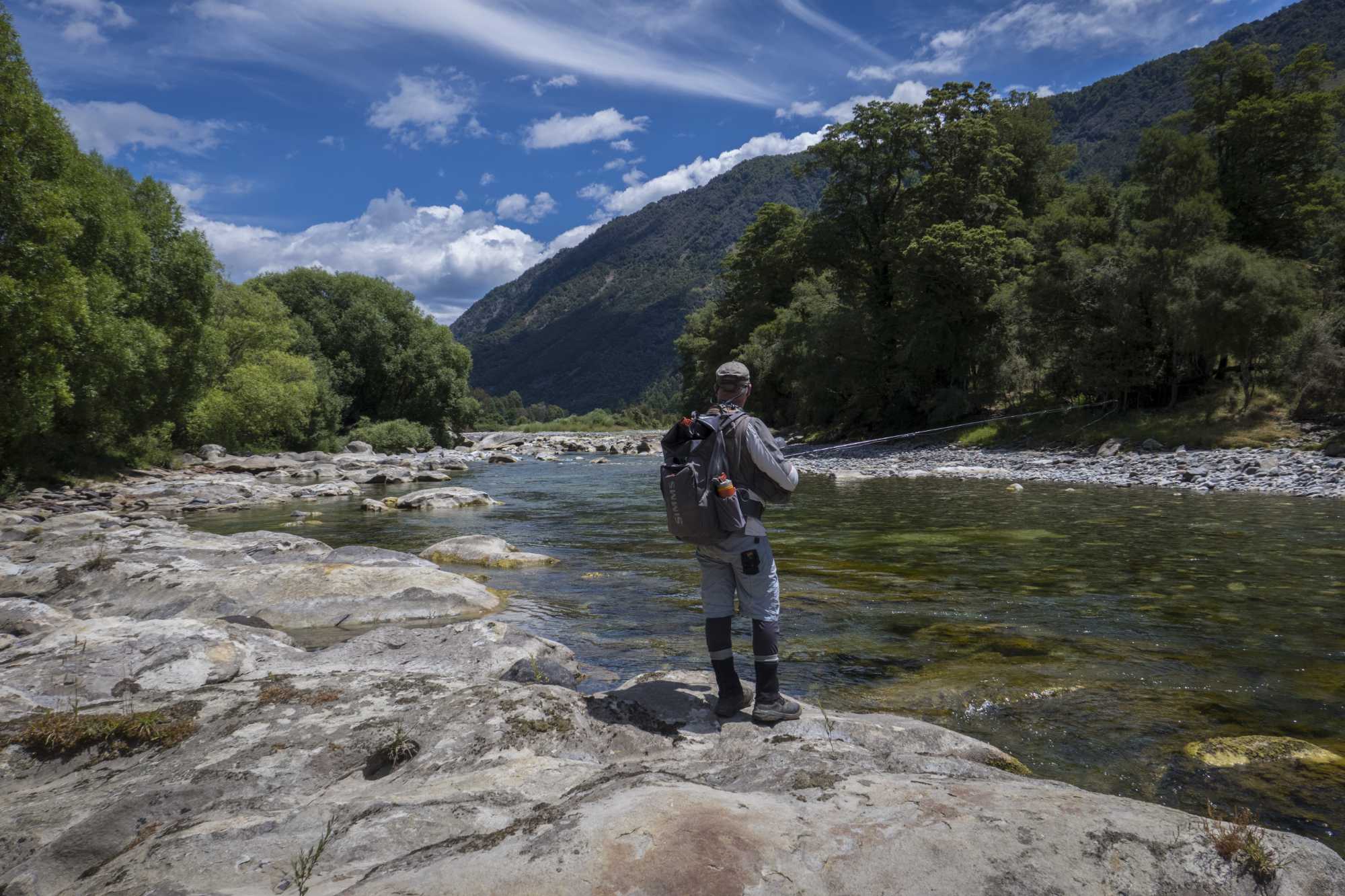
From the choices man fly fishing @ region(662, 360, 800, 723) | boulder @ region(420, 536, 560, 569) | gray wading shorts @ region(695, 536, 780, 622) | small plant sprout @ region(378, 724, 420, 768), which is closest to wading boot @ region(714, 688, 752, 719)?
man fly fishing @ region(662, 360, 800, 723)

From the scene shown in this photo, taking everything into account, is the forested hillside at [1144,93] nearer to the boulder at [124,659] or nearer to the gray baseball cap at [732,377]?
the gray baseball cap at [732,377]

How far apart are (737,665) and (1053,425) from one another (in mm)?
30155

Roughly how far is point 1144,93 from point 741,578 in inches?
7663

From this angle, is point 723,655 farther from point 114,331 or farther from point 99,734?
point 114,331

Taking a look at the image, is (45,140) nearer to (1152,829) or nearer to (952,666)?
(952,666)

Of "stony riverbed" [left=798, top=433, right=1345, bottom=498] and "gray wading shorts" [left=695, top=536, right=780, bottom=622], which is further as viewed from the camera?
"stony riverbed" [left=798, top=433, right=1345, bottom=498]

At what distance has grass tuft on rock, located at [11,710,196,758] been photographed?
3.82m

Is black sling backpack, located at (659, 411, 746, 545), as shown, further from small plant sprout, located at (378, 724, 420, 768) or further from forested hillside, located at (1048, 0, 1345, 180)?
forested hillside, located at (1048, 0, 1345, 180)

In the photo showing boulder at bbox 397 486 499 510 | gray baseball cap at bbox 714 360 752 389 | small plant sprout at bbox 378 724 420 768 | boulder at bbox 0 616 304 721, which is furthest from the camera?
boulder at bbox 397 486 499 510

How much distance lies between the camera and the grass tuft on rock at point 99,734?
382 centimetres

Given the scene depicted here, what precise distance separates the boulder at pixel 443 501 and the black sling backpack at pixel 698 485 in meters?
16.3

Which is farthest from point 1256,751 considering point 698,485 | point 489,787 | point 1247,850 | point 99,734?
point 99,734

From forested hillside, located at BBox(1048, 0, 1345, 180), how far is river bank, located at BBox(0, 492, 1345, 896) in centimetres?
11619

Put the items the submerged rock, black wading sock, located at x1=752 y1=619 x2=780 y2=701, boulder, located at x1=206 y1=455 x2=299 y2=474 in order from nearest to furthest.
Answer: the submerged rock < black wading sock, located at x1=752 y1=619 x2=780 y2=701 < boulder, located at x1=206 y1=455 x2=299 y2=474
